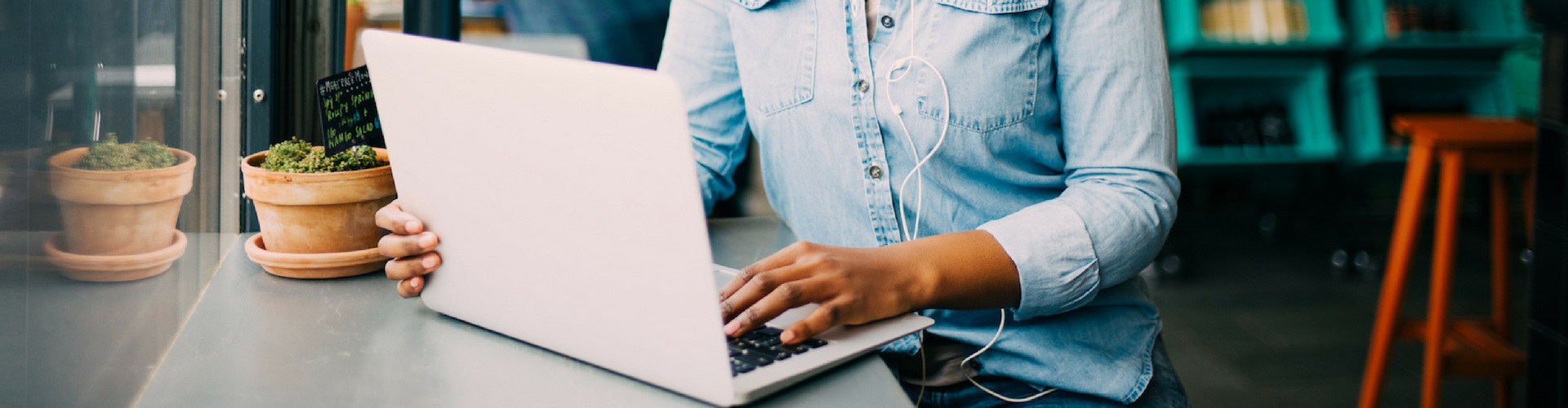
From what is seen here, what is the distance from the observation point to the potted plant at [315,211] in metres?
0.97

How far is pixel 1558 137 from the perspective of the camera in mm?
1815

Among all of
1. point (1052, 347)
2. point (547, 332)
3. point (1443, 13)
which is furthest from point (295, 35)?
point (1443, 13)

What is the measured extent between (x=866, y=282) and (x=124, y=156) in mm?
549

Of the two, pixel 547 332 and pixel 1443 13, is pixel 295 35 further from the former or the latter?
pixel 1443 13

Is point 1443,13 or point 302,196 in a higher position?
point 1443,13

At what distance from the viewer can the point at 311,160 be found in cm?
99

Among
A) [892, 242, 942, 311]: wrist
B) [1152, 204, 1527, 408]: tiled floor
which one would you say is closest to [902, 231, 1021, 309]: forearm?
[892, 242, 942, 311]: wrist

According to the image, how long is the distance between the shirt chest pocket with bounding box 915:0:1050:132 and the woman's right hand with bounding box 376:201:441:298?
475 mm

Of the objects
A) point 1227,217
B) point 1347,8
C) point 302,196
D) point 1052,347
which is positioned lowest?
point 1227,217

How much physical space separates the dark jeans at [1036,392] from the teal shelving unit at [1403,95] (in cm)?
360

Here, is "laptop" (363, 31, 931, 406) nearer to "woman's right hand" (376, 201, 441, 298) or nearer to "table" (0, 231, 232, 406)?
"woman's right hand" (376, 201, 441, 298)

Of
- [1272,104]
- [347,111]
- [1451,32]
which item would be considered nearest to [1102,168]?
[347,111]

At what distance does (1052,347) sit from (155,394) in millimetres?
758

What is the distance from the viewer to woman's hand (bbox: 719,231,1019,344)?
0.73m
